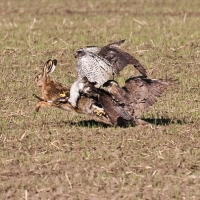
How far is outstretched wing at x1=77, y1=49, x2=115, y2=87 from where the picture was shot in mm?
9453

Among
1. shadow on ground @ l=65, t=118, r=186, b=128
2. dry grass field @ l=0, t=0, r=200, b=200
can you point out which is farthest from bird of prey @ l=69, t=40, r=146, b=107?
dry grass field @ l=0, t=0, r=200, b=200

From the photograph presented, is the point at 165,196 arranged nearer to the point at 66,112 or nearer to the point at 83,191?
the point at 83,191

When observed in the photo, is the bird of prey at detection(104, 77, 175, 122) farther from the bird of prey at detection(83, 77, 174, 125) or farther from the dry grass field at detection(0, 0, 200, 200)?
the dry grass field at detection(0, 0, 200, 200)

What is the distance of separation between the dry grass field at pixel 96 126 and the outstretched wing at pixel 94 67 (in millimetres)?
624

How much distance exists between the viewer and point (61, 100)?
9.73 metres

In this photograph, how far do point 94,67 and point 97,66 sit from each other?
0.13ft

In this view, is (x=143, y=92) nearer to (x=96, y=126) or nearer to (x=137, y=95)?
(x=137, y=95)

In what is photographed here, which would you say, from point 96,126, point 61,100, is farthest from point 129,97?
point 61,100

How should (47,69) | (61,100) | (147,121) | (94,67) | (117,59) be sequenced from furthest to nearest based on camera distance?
(47,69) → (147,121) → (61,100) → (117,59) → (94,67)

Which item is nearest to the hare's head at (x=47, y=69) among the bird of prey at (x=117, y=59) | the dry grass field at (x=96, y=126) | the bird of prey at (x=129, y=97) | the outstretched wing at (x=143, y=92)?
the dry grass field at (x=96, y=126)

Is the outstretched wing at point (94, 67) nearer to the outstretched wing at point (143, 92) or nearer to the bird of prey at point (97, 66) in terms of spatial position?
the bird of prey at point (97, 66)

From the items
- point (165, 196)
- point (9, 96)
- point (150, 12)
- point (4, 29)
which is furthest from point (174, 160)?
point (150, 12)

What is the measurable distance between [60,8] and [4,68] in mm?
5784

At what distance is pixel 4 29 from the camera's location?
615 inches
